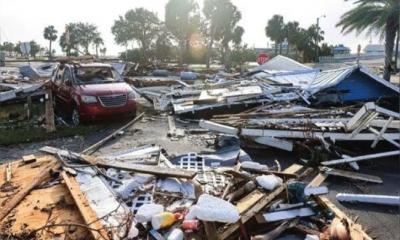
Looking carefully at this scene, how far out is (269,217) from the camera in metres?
5.02

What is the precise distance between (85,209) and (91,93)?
7.74 metres

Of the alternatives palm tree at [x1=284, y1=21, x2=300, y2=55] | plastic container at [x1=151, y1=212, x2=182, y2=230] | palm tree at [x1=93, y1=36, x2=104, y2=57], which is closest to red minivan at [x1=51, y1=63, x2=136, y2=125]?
plastic container at [x1=151, y1=212, x2=182, y2=230]

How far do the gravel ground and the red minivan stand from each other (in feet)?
2.21

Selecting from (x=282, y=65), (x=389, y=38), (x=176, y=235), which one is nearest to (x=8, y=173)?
(x=176, y=235)

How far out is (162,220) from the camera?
4.59 metres

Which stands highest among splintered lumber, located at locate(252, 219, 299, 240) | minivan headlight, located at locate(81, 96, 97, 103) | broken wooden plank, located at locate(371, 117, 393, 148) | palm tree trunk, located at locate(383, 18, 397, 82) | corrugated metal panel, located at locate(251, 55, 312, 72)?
palm tree trunk, located at locate(383, 18, 397, 82)

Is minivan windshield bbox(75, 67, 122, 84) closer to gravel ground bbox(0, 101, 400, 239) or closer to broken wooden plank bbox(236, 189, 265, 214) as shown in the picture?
gravel ground bbox(0, 101, 400, 239)

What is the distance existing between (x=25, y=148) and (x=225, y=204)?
7.38 metres

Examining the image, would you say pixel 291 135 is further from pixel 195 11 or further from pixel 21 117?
pixel 195 11

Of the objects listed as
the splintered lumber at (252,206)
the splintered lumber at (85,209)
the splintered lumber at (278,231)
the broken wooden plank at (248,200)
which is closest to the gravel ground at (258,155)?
the splintered lumber at (278,231)

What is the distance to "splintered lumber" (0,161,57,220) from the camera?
5222mm

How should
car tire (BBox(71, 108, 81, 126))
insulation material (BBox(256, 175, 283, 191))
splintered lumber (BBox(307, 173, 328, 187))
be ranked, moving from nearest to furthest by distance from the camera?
insulation material (BBox(256, 175, 283, 191)) < splintered lumber (BBox(307, 173, 328, 187)) < car tire (BBox(71, 108, 81, 126))

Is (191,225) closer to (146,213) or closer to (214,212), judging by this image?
(214,212)

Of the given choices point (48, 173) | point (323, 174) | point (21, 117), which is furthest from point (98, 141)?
point (323, 174)
